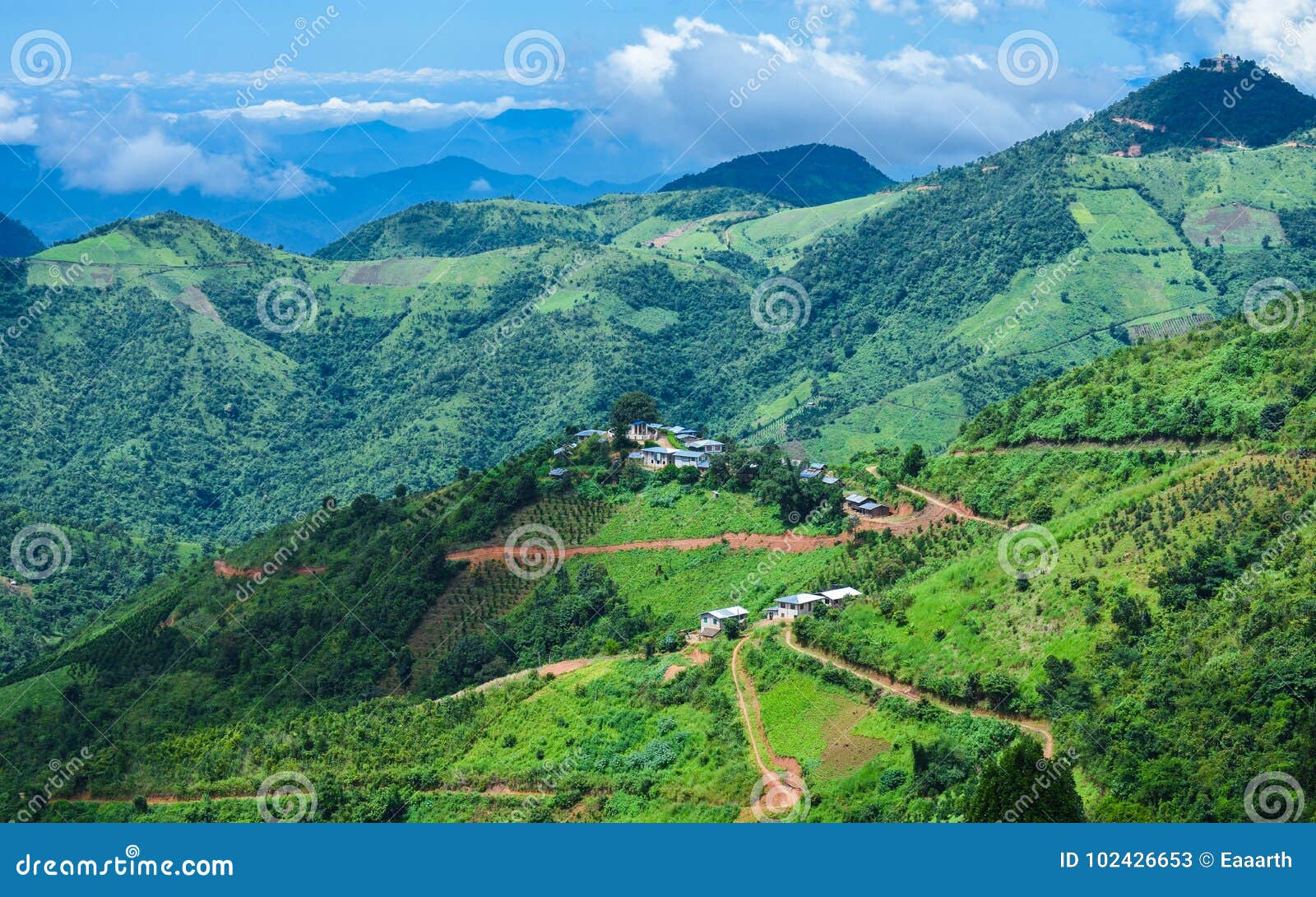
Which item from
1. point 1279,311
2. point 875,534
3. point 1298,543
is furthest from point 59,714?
point 1279,311

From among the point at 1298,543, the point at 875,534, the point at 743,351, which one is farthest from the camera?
the point at 743,351

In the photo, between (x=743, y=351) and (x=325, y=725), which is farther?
(x=743, y=351)

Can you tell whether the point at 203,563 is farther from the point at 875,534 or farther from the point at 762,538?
the point at 875,534
